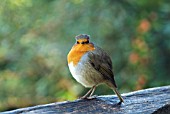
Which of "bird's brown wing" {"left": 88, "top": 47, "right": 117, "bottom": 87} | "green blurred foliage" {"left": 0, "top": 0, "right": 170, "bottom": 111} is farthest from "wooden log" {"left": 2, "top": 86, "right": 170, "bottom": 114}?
"green blurred foliage" {"left": 0, "top": 0, "right": 170, "bottom": 111}

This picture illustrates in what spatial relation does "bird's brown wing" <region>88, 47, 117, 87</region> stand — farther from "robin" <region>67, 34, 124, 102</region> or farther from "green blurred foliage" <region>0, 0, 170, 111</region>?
"green blurred foliage" <region>0, 0, 170, 111</region>

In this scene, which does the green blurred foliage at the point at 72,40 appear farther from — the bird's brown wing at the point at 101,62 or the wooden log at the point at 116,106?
the wooden log at the point at 116,106

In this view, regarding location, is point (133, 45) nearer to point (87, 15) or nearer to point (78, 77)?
point (87, 15)

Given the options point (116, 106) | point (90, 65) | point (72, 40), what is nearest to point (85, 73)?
point (90, 65)

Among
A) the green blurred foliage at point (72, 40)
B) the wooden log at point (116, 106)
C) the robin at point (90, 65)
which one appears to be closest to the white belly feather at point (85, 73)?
the robin at point (90, 65)

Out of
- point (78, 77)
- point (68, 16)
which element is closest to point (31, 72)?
point (68, 16)
